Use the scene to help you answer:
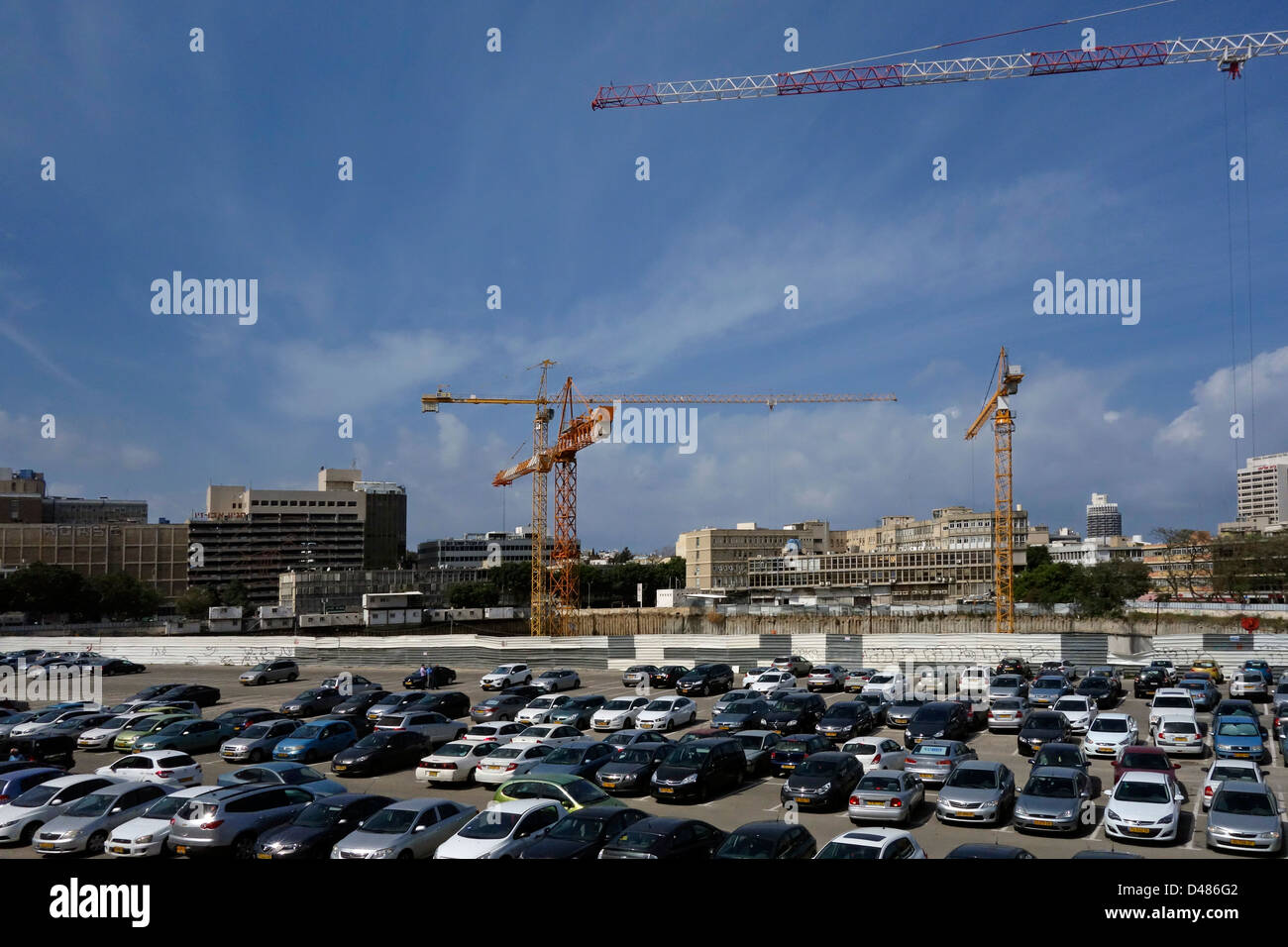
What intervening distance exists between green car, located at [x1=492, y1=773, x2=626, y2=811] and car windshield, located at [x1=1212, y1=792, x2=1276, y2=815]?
9390mm

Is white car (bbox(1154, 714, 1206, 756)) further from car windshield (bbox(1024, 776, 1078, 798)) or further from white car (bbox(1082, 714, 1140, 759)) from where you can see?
car windshield (bbox(1024, 776, 1078, 798))

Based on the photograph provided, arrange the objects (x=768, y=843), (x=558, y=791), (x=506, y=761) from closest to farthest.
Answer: (x=768, y=843), (x=558, y=791), (x=506, y=761)

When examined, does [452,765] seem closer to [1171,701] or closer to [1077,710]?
[1077,710]

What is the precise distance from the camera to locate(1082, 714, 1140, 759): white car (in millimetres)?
22672

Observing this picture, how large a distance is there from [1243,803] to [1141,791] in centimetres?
152

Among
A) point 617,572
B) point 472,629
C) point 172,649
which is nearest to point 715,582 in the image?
point 617,572

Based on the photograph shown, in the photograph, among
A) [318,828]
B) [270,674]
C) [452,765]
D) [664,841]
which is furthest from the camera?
[270,674]

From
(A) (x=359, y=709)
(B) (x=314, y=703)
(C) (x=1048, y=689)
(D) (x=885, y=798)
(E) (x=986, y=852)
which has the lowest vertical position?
(B) (x=314, y=703)

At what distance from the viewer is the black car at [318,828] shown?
44.6 feet

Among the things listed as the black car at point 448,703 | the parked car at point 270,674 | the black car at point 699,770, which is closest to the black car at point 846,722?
the black car at point 699,770

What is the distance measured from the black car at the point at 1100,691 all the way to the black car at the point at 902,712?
6117 mm

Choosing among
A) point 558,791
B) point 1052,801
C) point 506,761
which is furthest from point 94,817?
point 1052,801

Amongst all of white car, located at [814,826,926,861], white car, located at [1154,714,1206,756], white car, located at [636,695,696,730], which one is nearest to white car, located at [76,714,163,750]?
white car, located at [636,695,696,730]

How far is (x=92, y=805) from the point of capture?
15.9 meters
